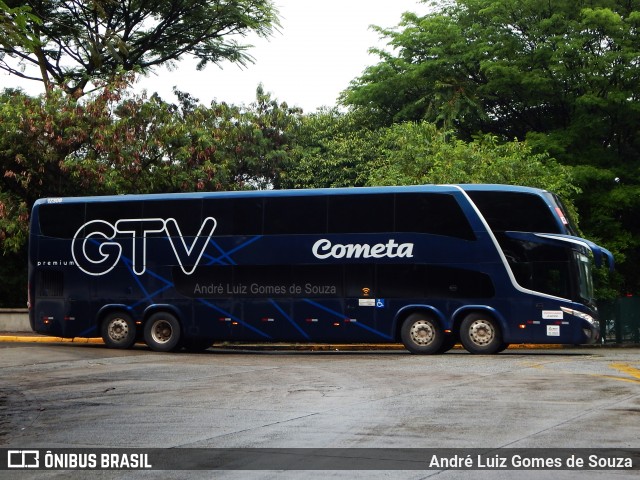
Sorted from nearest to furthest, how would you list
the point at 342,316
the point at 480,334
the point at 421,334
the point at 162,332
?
the point at 480,334, the point at 421,334, the point at 342,316, the point at 162,332

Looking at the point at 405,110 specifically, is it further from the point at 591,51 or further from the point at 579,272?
the point at 579,272

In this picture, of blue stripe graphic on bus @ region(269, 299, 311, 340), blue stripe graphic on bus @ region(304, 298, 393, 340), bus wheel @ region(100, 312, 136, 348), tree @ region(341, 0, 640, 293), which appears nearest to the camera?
blue stripe graphic on bus @ region(304, 298, 393, 340)

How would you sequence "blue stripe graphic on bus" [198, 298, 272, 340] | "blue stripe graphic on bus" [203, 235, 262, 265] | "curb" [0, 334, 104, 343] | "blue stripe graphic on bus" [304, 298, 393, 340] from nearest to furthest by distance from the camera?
1. "blue stripe graphic on bus" [304, 298, 393, 340]
2. "blue stripe graphic on bus" [203, 235, 262, 265]
3. "blue stripe graphic on bus" [198, 298, 272, 340]
4. "curb" [0, 334, 104, 343]

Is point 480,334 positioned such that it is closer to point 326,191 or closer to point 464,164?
point 326,191

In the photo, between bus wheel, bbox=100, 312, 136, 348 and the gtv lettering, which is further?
bus wheel, bbox=100, 312, 136, 348

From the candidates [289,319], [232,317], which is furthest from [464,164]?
[232,317]

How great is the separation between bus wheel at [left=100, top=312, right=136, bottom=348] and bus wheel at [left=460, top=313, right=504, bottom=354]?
853 cm

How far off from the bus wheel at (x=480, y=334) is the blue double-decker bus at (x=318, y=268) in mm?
27

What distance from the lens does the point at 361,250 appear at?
2580 cm

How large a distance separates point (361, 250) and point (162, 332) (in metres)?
5.69

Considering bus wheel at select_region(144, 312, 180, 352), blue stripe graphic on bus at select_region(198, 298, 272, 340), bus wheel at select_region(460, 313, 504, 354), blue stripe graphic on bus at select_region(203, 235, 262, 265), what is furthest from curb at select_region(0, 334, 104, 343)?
bus wheel at select_region(460, 313, 504, 354)

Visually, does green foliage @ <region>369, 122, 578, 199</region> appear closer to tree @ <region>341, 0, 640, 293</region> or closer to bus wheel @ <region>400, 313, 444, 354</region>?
tree @ <region>341, 0, 640, 293</region>

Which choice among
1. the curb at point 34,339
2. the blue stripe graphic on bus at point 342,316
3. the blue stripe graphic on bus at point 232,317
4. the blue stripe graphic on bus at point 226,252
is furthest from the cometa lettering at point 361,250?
the curb at point 34,339

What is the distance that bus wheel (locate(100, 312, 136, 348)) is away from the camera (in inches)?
1094
